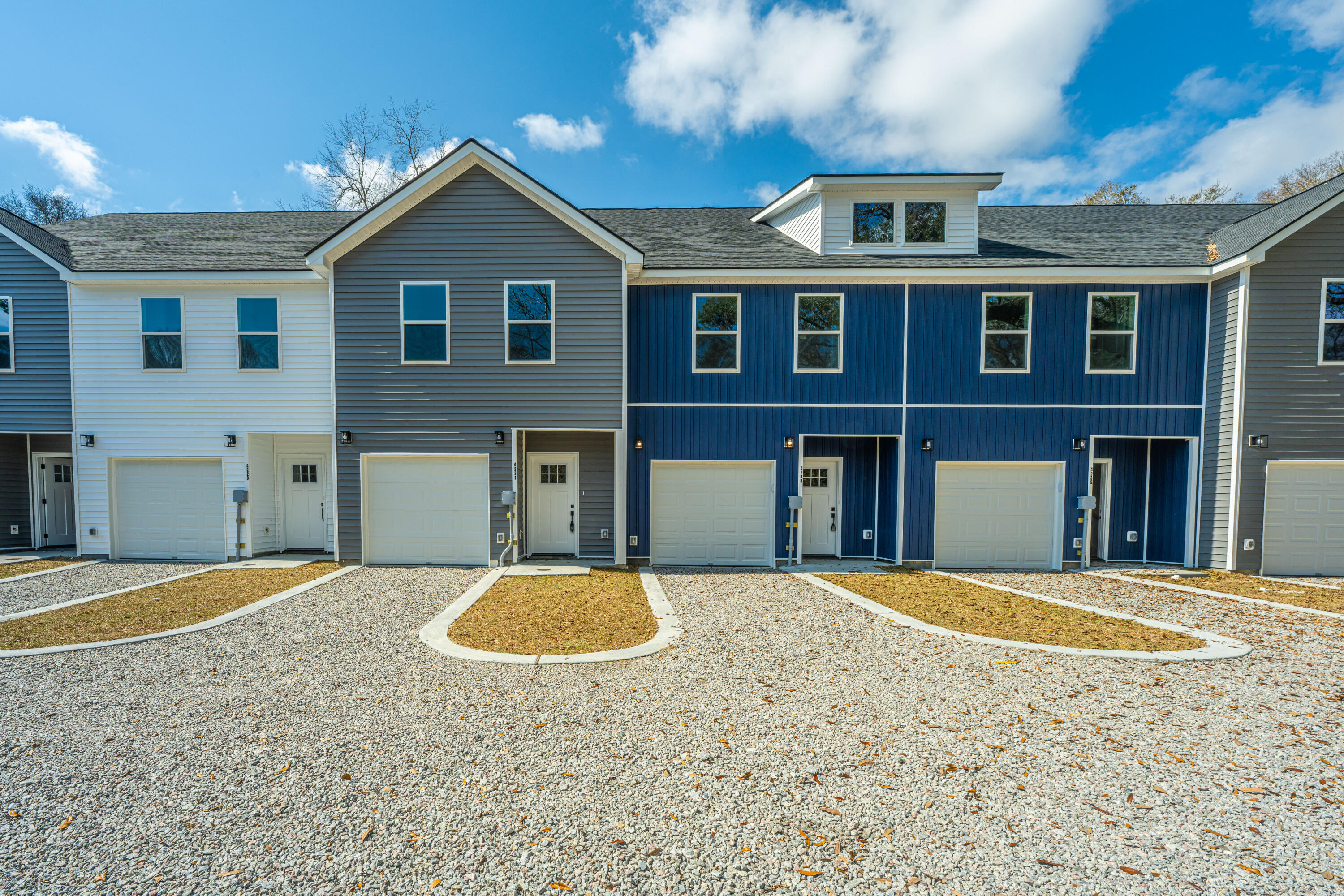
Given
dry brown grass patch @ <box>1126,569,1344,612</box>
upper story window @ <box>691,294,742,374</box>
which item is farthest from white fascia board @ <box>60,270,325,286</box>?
dry brown grass patch @ <box>1126,569,1344,612</box>

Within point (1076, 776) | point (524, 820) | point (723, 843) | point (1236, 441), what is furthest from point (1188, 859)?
point (1236, 441)

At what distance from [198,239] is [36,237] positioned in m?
2.41

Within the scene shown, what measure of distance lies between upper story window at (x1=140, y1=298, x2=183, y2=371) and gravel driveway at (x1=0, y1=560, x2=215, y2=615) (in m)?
3.67

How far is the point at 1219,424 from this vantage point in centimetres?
952

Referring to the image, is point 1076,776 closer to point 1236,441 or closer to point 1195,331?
point 1236,441

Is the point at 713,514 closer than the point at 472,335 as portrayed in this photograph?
No

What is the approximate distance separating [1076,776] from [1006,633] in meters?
3.01

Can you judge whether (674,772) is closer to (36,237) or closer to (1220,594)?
(1220,594)

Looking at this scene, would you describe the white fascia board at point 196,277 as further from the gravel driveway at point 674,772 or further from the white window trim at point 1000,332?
the white window trim at point 1000,332

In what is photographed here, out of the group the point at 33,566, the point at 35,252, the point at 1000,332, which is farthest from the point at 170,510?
the point at 1000,332

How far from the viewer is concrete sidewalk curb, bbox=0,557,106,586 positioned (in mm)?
8422

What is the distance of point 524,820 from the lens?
2986 mm

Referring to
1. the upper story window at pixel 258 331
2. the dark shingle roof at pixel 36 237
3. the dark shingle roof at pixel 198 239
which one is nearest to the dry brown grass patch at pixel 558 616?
the upper story window at pixel 258 331

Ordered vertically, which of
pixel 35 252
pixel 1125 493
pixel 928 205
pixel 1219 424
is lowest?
pixel 1125 493
